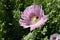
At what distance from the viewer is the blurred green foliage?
1.29 meters

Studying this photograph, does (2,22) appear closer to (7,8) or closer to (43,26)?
(7,8)

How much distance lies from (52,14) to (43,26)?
0.10 metres

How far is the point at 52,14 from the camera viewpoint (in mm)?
1302

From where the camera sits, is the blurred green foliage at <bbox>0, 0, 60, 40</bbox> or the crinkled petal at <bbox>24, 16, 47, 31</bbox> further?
the blurred green foliage at <bbox>0, 0, 60, 40</bbox>

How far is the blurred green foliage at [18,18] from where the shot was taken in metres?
1.29

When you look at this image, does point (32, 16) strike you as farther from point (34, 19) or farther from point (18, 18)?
point (18, 18)

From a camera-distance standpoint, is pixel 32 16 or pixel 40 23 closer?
pixel 40 23

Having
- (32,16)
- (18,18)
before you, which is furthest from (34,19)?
(18,18)

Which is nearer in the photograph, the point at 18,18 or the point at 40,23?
the point at 40,23

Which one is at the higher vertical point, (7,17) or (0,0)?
(0,0)

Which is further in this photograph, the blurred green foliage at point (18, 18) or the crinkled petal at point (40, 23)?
the blurred green foliage at point (18, 18)

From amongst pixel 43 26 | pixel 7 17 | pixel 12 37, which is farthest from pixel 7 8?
pixel 43 26

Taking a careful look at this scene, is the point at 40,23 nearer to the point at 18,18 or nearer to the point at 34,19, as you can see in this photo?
the point at 34,19

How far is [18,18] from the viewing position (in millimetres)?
1356
